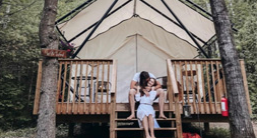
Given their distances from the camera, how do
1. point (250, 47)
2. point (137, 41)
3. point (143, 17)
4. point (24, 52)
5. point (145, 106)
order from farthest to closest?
point (24, 52), point (250, 47), point (137, 41), point (143, 17), point (145, 106)

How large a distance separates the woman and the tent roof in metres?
2.51

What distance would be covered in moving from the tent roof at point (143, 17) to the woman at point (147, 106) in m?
2.51

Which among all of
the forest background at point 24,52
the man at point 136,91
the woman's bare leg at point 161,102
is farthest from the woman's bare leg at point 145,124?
the forest background at point 24,52

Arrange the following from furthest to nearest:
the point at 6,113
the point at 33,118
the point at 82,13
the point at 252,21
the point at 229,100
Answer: the point at 33,118 → the point at 6,113 → the point at 252,21 → the point at 82,13 → the point at 229,100

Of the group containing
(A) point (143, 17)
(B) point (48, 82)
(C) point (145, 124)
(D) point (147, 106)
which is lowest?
(C) point (145, 124)

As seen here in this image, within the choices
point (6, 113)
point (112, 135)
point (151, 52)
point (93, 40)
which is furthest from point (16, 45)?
point (112, 135)

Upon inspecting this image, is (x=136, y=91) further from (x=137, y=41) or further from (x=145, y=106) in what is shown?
(x=137, y=41)

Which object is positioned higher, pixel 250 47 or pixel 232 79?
pixel 250 47

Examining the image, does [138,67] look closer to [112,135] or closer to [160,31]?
[160,31]

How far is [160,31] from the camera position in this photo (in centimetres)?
721

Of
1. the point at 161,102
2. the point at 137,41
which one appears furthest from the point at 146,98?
the point at 137,41

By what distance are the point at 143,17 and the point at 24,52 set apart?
19.9ft

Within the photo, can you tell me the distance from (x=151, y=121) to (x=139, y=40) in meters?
4.17

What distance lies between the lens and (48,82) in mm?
3320
